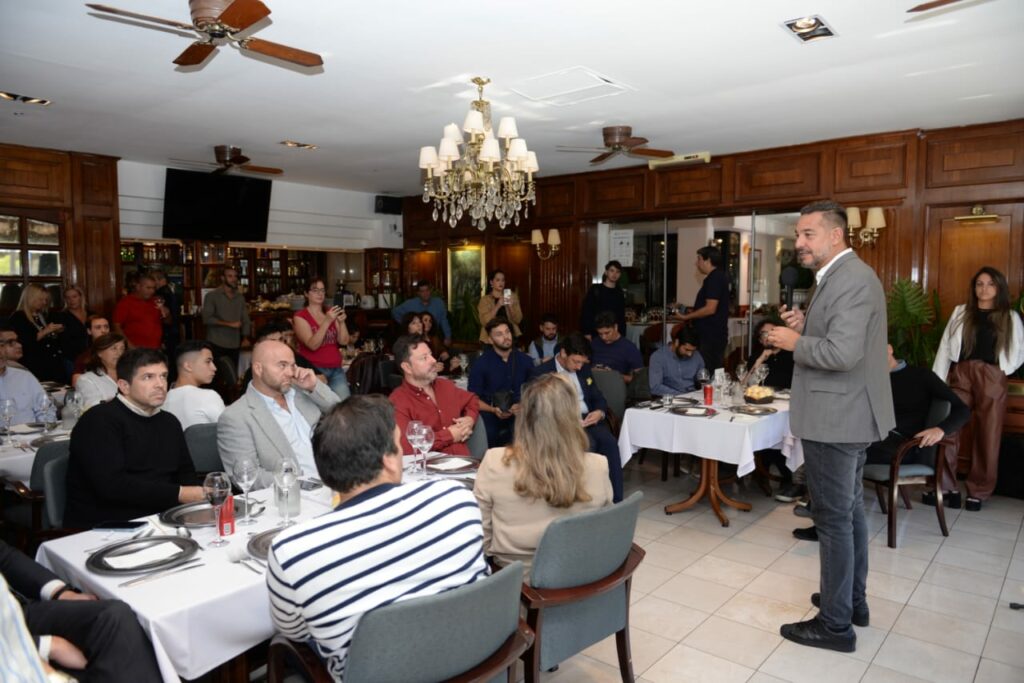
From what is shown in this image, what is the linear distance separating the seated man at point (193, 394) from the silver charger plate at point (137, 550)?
1.65 m

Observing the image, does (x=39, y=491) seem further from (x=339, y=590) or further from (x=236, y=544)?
(x=339, y=590)

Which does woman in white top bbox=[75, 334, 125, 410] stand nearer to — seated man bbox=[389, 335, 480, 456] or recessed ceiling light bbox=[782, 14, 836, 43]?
seated man bbox=[389, 335, 480, 456]

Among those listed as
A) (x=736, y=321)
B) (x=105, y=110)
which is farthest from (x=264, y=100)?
(x=736, y=321)

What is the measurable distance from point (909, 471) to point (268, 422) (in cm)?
409

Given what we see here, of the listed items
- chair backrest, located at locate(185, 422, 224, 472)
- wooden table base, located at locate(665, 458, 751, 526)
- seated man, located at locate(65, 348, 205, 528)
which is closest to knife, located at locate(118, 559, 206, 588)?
seated man, located at locate(65, 348, 205, 528)

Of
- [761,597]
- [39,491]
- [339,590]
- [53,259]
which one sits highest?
[53,259]

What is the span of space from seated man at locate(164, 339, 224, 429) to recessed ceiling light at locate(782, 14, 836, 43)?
395cm

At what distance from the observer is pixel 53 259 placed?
25.3 ft

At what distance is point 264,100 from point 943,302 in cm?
662

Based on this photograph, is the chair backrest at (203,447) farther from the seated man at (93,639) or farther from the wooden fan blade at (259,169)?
the wooden fan blade at (259,169)

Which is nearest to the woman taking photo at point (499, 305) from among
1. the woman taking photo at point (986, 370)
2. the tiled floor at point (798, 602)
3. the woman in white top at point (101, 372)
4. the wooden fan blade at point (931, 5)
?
the tiled floor at point (798, 602)

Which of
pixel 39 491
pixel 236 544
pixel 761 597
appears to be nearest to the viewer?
pixel 236 544

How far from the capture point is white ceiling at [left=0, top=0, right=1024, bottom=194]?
3.79 meters

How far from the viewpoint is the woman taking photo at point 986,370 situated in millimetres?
5277
